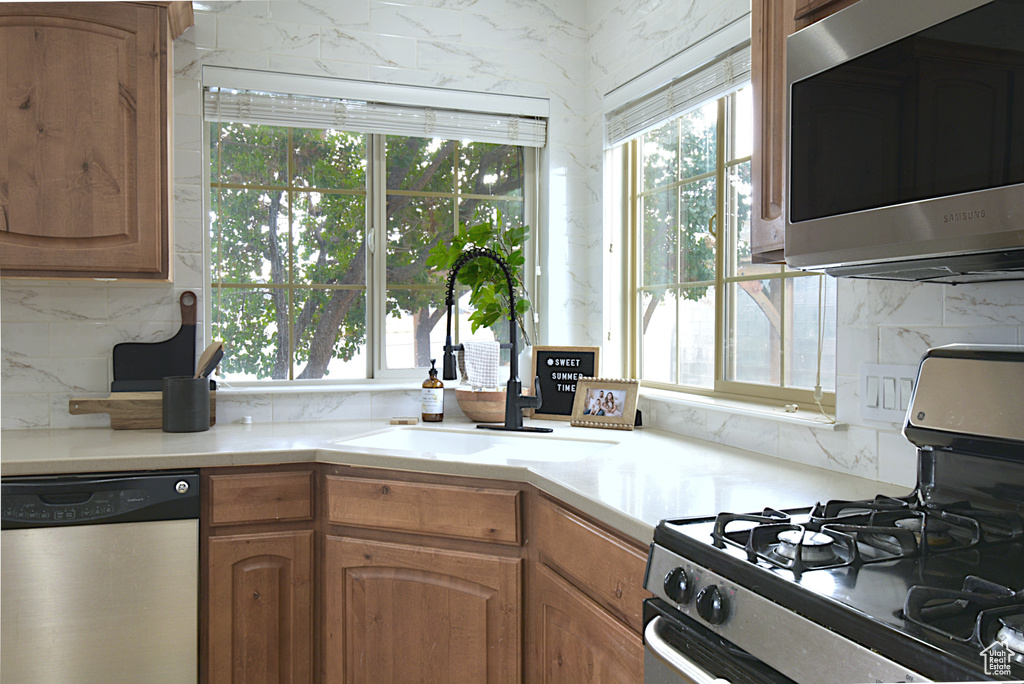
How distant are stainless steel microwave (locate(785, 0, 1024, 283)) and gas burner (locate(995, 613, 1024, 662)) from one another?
18.3 inches

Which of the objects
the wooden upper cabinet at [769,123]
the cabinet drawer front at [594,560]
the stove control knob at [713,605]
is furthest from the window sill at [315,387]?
the stove control knob at [713,605]

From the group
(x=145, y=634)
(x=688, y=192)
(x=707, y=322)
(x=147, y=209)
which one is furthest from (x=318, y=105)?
(x=145, y=634)

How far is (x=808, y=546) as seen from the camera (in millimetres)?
1063

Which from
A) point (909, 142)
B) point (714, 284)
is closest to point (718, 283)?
point (714, 284)

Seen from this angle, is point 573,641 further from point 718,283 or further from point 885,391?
point 718,283

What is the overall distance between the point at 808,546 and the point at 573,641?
2.25 ft

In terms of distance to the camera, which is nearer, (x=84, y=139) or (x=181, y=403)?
(x=84, y=139)

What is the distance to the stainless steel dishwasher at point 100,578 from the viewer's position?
1.84 m

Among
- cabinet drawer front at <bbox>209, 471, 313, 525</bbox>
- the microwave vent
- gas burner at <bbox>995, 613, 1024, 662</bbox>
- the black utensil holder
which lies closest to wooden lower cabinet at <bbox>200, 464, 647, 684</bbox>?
cabinet drawer front at <bbox>209, 471, 313, 525</bbox>

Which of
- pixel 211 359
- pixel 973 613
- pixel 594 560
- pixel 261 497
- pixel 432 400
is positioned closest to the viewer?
pixel 973 613

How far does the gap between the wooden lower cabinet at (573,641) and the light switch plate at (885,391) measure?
71cm

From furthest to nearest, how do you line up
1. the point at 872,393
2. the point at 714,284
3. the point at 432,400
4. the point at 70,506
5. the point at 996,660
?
the point at 432,400 → the point at 714,284 → the point at 70,506 → the point at 872,393 → the point at 996,660

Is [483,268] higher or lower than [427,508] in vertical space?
higher

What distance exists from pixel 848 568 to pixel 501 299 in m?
1.98
